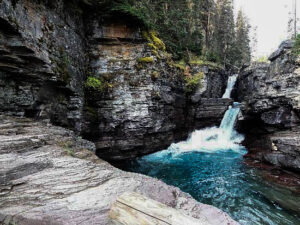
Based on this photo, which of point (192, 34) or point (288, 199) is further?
point (192, 34)

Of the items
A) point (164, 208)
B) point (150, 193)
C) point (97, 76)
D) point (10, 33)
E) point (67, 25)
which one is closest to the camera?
point (164, 208)

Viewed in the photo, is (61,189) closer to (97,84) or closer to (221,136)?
(97,84)

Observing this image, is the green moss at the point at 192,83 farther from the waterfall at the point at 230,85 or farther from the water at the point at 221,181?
the waterfall at the point at 230,85

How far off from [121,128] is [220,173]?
6457mm

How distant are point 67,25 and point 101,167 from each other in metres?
8.04

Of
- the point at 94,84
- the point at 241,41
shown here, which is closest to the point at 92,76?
the point at 94,84

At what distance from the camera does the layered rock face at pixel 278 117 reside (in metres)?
10.8

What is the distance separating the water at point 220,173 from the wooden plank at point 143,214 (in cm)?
589

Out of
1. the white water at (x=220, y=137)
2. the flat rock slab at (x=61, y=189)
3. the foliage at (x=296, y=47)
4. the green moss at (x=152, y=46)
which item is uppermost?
the foliage at (x=296, y=47)

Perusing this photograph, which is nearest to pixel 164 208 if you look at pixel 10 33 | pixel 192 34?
pixel 10 33

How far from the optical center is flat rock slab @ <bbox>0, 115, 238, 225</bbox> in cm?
247

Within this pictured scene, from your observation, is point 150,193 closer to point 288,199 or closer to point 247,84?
point 288,199

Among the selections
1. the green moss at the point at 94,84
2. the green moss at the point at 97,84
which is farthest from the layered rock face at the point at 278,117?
the green moss at the point at 94,84

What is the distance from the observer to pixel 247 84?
23734 mm
